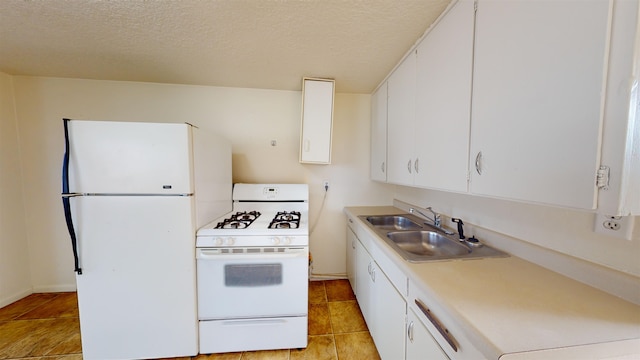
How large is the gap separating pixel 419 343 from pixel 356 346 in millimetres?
895

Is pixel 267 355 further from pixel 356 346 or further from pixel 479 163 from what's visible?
pixel 479 163

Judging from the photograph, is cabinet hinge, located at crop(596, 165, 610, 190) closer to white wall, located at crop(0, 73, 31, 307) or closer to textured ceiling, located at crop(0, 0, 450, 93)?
textured ceiling, located at crop(0, 0, 450, 93)

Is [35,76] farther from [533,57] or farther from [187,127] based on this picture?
[533,57]

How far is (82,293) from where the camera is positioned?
4.59 feet

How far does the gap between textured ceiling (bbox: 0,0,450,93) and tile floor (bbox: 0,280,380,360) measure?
2.26m

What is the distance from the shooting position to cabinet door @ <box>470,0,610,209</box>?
602 mm

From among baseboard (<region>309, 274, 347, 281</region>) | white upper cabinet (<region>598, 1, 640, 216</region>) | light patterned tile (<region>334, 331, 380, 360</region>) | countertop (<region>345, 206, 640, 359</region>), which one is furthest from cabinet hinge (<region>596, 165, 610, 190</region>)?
baseboard (<region>309, 274, 347, 281</region>)

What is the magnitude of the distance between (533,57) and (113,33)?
2348 millimetres

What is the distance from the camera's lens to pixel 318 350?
5.21 feet

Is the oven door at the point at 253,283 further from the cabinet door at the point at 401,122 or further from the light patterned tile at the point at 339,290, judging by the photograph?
the cabinet door at the point at 401,122

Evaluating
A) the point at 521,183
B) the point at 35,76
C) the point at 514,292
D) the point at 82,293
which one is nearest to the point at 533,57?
the point at 521,183

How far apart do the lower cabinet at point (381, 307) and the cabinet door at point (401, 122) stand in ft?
2.38

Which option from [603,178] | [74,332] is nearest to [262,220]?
[74,332]

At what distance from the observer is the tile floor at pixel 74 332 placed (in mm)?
1537
